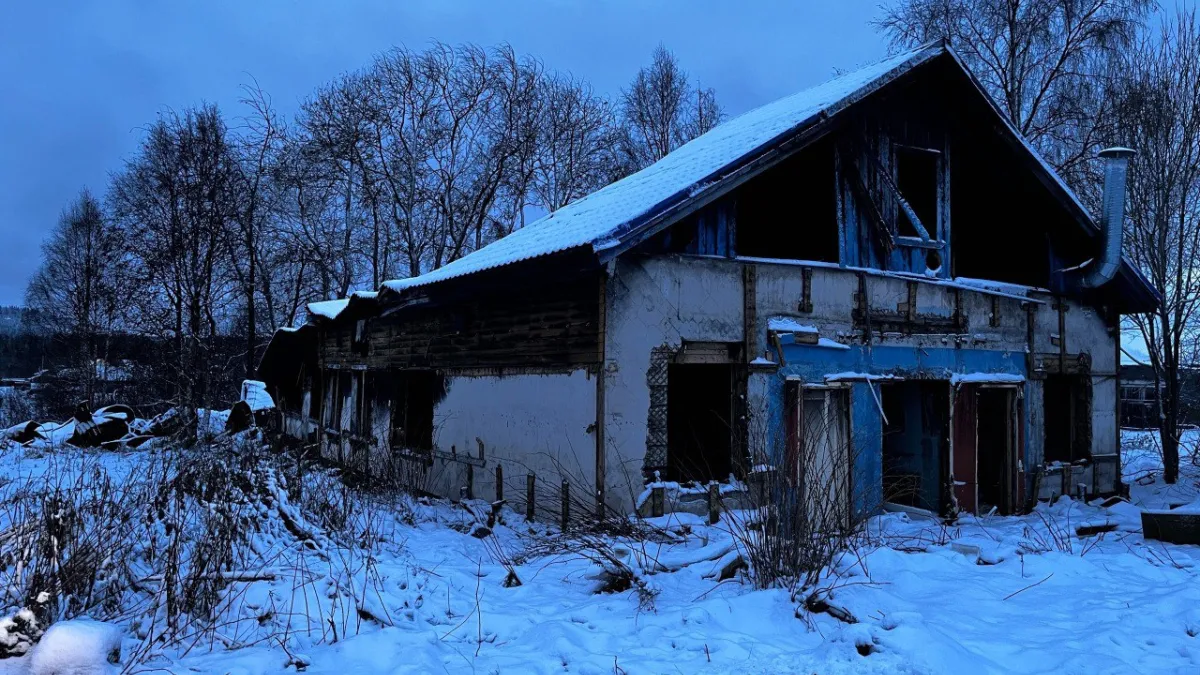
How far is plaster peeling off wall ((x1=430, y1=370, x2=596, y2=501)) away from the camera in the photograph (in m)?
9.04

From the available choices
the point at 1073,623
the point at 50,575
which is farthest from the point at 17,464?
the point at 1073,623

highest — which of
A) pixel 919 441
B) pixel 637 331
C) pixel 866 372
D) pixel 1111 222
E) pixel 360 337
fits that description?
pixel 1111 222

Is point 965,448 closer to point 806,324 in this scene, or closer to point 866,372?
point 866,372

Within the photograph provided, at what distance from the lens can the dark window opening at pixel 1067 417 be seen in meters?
13.3

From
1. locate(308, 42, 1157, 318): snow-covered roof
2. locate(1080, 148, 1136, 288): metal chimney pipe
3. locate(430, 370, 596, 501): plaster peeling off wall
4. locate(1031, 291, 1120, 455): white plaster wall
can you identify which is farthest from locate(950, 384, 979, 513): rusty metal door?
locate(430, 370, 596, 501): plaster peeling off wall

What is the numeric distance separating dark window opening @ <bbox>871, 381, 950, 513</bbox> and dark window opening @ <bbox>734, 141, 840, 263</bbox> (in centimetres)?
258

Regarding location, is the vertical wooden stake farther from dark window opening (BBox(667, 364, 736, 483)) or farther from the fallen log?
the fallen log

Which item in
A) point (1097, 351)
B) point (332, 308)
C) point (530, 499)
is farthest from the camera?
point (332, 308)

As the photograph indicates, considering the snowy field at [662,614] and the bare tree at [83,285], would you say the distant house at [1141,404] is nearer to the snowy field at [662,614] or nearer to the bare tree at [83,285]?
the snowy field at [662,614]

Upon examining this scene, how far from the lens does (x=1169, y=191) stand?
51.8 feet

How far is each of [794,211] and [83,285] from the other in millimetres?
31481

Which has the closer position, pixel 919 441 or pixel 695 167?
pixel 695 167

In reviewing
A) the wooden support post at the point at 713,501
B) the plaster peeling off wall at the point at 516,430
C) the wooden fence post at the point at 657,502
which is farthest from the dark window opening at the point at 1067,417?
the plaster peeling off wall at the point at 516,430

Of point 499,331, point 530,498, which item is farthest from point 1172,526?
point 499,331
